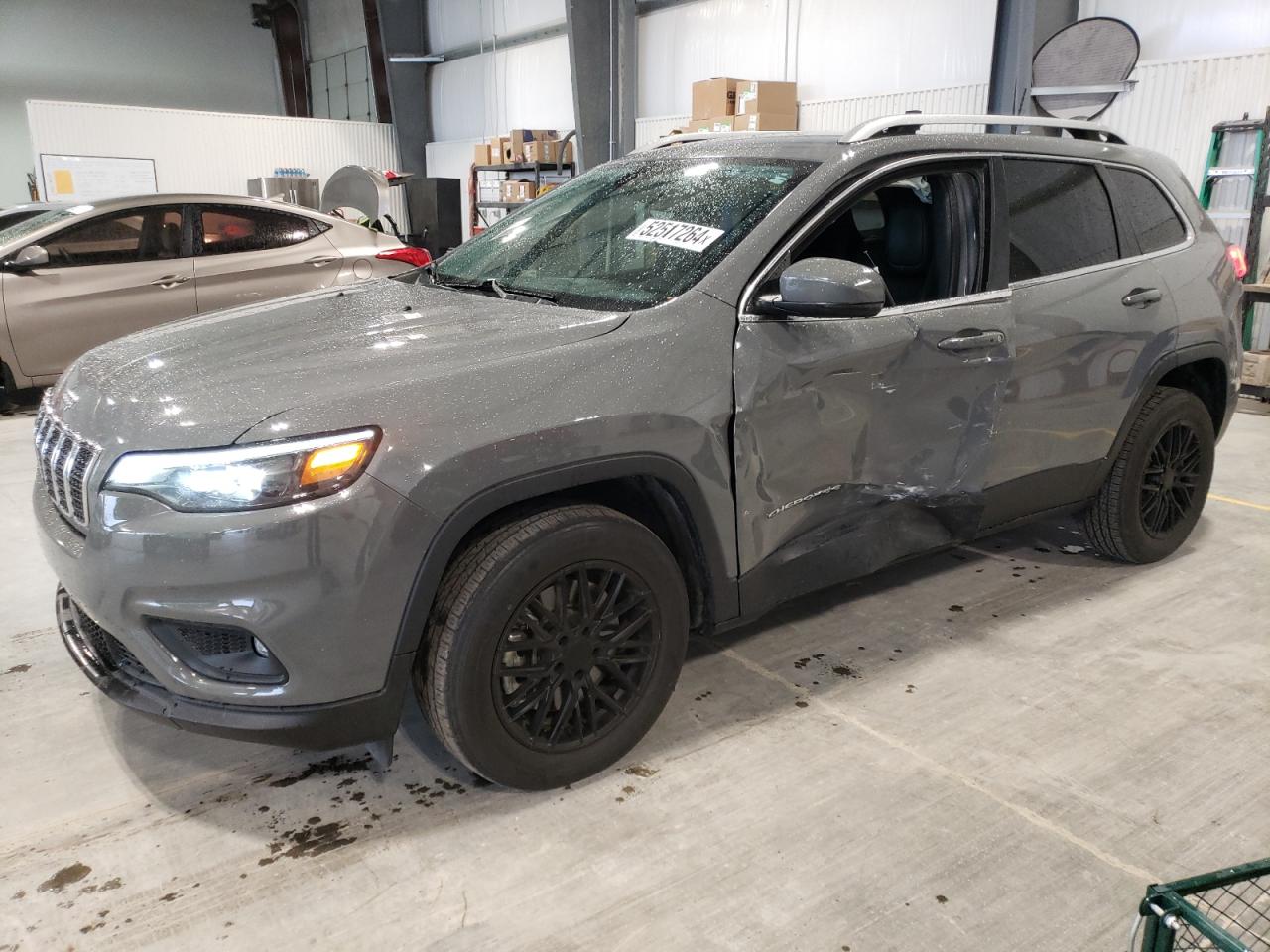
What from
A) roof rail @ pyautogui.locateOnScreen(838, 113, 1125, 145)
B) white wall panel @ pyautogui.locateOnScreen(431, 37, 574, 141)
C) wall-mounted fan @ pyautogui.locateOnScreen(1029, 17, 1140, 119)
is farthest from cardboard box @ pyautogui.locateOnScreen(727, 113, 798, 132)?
roof rail @ pyautogui.locateOnScreen(838, 113, 1125, 145)

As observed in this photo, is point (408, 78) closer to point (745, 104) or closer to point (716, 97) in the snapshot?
point (716, 97)


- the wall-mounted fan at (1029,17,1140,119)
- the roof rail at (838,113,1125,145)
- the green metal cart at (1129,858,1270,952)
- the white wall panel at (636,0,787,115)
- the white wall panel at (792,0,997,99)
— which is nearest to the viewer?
the green metal cart at (1129,858,1270,952)

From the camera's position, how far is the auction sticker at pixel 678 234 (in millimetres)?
2426

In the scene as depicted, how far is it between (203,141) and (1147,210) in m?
14.8

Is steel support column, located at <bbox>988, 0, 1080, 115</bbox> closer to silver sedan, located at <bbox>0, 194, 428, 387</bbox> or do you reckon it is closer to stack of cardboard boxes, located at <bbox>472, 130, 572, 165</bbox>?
silver sedan, located at <bbox>0, 194, 428, 387</bbox>

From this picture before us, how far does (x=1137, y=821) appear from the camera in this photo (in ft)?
7.04

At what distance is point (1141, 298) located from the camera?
317cm

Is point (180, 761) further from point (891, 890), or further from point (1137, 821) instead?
point (1137, 821)

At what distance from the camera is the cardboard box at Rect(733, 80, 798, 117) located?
973 centimetres

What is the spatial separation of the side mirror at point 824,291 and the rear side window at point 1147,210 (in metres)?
1.51

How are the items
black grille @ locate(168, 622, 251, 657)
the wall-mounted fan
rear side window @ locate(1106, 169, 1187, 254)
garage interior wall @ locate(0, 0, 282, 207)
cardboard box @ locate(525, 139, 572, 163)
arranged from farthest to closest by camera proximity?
garage interior wall @ locate(0, 0, 282, 207)
cardboard box @ locate(525, 139, 572, 163)
the wall-mounted fan
rear side window @ locate(1106, 169, 1187, 254)
black grille @ locate(168, 622, 251, 657)

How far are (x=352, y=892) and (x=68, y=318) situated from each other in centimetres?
524

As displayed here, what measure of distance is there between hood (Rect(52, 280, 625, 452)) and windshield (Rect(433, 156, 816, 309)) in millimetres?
173

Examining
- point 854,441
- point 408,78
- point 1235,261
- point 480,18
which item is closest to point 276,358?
point 854,441
